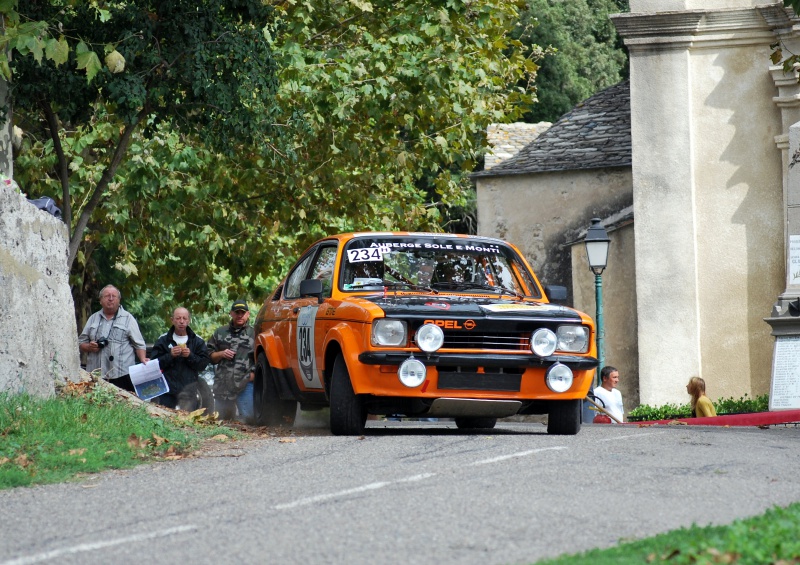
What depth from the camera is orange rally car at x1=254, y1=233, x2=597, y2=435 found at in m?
10.8

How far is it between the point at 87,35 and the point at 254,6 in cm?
178

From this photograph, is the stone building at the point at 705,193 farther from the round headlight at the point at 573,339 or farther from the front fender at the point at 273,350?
the round headlight at the point at 573,339

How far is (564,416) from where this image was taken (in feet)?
37.8

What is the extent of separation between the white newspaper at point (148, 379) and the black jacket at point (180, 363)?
0.93 meters

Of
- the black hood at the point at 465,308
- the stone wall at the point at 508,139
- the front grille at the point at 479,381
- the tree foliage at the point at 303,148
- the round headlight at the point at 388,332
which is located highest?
the stone wall at the point at 508,139

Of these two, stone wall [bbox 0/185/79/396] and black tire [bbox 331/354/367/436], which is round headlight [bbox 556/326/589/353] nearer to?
black tire [bbox 331/354/367/436]

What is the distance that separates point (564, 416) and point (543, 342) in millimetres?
848

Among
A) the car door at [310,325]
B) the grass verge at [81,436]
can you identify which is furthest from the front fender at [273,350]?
the grass verge at [81,436]

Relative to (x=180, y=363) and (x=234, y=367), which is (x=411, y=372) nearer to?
(x=180, y=363)

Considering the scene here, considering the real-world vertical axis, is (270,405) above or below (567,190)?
below

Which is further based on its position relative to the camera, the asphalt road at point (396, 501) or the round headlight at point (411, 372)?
the round headlight at point (411, 372)

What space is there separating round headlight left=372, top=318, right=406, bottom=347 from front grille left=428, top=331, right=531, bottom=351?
34 cm

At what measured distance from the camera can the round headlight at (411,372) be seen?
1072 centimetres

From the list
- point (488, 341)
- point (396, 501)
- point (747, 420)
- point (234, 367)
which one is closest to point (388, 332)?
point (488, 341)
